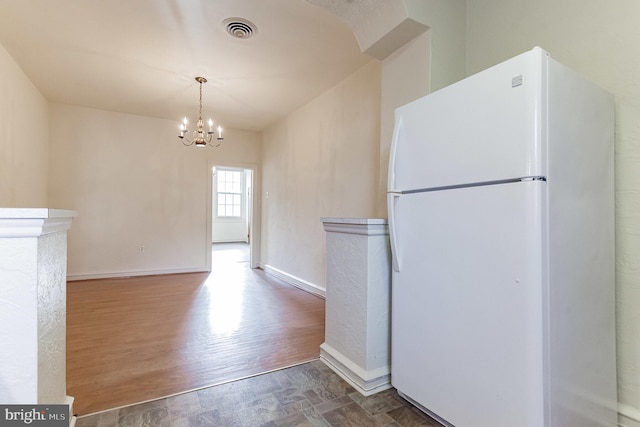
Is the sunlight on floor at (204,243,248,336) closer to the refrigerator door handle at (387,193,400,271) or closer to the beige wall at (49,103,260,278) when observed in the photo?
the beige wall at (49,103,260,278)

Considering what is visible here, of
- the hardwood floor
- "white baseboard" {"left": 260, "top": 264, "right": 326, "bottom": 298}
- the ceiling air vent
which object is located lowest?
the hardwood floor

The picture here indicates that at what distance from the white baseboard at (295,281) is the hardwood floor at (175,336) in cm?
11

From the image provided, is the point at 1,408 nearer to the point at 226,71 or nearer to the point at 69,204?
the point at 226,71

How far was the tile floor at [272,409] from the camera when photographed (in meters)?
1.49

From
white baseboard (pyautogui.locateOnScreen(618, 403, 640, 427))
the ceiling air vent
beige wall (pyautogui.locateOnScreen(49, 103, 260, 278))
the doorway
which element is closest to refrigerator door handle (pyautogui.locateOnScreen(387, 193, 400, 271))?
white baseboard (pyautogui.locateOnScreen(618, 403, 640, 427))

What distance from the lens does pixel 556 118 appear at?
Result: 3.74 feet

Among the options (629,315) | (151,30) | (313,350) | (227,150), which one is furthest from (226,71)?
(629,315)

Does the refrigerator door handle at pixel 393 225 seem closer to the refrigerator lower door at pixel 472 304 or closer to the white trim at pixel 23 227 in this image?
the refrigerator lower door at pixel 472 304

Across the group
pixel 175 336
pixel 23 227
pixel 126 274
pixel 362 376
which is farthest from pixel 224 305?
pixel 23 227

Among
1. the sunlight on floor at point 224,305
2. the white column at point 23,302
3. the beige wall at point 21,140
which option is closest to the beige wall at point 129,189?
the beige wall at point 21,140

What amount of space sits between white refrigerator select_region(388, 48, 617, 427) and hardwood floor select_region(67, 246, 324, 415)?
1.17m

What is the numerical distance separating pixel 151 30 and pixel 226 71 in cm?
85

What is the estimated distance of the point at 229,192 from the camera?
10.6 m

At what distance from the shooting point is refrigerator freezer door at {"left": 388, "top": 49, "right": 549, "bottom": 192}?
1.09m
